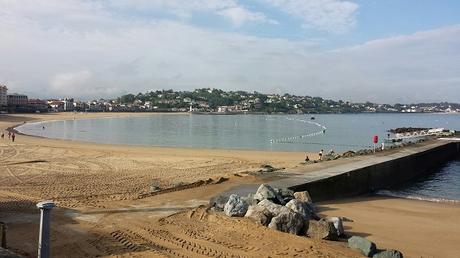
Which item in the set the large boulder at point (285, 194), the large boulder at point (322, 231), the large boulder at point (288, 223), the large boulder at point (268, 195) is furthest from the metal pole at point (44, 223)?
the large boulder at point (285, 194)

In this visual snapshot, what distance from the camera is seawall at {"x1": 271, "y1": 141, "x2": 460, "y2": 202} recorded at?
51.2ft

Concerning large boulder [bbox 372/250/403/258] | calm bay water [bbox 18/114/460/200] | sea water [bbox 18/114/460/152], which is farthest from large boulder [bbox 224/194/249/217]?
sea water [bbox 18/114/460/152]

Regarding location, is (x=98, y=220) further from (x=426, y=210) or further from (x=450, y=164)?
(x=450, y=164)

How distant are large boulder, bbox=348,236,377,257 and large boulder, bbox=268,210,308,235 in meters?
1.07

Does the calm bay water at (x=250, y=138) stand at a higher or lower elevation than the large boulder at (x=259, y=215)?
lower

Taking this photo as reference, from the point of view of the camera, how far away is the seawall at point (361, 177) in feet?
51.2

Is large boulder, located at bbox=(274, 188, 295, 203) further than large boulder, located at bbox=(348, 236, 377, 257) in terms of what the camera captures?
Yes

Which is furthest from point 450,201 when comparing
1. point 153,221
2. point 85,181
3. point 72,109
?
point 72,109

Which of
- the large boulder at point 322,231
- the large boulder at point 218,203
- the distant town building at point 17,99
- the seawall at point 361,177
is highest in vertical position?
the distant town building at point 17,99

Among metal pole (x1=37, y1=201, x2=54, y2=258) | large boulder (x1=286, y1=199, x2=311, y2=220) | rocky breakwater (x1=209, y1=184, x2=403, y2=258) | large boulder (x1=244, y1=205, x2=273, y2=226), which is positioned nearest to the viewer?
metal pole (x1=37, y1=201, x2=54, y2=258)

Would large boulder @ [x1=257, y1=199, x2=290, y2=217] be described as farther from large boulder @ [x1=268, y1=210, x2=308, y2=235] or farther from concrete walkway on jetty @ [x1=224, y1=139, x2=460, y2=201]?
concrete walkway on jetty @ [x1=224, y1=139, x2=460, y2=201]

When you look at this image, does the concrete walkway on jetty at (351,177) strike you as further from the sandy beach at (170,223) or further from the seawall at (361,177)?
the sandy beach at (170,223)

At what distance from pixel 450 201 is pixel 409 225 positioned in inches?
269

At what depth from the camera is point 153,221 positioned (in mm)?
9641
